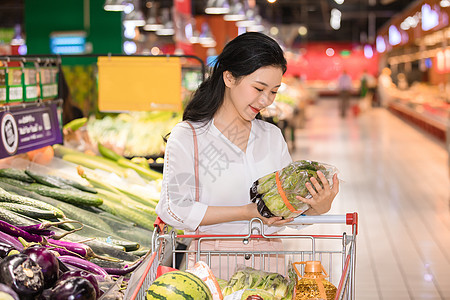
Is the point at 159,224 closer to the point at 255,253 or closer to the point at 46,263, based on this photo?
the point at 255,253

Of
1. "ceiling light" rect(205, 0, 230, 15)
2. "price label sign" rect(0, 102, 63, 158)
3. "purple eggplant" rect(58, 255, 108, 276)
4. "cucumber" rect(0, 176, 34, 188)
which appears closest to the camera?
"purple eggplant" rect(58, 255, 108, 276)

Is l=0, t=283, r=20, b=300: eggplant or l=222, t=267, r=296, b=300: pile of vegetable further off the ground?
l=0, t=283, r=20, b=300: eggplant

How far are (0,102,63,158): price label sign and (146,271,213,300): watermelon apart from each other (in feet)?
5.58

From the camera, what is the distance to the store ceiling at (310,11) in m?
24.4

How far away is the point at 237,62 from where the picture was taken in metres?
2.12

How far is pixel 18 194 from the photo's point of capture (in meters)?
2.80

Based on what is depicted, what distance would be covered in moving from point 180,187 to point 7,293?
0.80 m

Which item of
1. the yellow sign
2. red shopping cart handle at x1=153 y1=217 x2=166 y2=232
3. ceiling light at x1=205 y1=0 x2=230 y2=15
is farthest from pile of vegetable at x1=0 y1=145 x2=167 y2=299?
ceiling light at x1=205 y1=0 x2=230 y2=15

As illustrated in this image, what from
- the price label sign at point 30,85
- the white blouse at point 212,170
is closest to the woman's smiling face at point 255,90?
the white blouse at point 212,170

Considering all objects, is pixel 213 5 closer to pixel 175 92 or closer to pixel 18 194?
pixel 175 92

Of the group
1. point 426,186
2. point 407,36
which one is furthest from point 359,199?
point 407,36

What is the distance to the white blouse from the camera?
2.08m

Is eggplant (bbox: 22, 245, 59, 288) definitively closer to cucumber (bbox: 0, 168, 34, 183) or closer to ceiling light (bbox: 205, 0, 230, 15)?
cucumber (bbox: 0, 168, 34, 183)

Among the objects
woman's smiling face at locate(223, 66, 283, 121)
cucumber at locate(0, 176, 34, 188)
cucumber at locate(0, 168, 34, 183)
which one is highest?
woman's smiling face at locate(223, 66, 283, 121)
